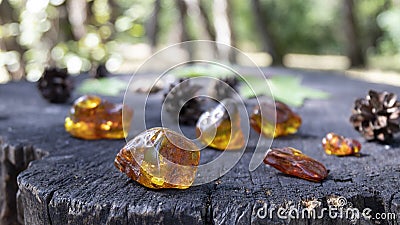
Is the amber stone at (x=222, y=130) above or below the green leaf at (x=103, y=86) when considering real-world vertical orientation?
above

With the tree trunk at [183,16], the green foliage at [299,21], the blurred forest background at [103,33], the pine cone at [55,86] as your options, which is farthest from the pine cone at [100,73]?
the green foliage at [299,21]

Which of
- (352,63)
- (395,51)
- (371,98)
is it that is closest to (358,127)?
(371,98)

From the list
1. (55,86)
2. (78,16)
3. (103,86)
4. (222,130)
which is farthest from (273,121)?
(78,16)

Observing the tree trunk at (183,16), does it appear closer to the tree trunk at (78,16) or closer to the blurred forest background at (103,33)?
the blurred forest background at (103,33)

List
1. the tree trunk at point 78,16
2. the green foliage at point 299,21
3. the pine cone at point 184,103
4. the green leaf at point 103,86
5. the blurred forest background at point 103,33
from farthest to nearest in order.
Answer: the green foliage at point 299,21, the tree trunk at point 78,16, the blurred forest background at point 103,33, the green leaf at point 103,86, the pine cone at point 184,103

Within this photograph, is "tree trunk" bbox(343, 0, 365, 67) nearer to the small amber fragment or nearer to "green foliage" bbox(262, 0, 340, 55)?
"green foliage" bbox(262, 0, 340, 55)
